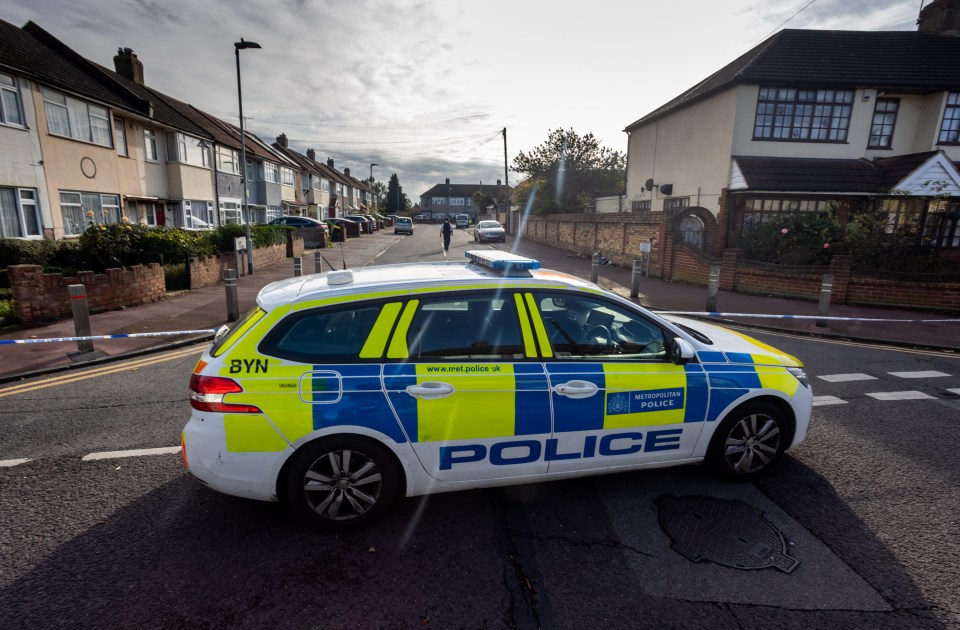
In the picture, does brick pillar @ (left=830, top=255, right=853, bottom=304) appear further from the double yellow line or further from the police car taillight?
the double yellow line

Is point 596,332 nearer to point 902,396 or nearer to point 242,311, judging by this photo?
point 902,396

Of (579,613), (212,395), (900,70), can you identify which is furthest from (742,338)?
(900,70)

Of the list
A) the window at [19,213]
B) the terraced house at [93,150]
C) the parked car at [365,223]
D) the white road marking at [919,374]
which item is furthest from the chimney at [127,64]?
the white road marking at [919,374]

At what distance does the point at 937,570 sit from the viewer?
2846 millimetres

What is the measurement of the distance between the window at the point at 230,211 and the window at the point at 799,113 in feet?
82.9

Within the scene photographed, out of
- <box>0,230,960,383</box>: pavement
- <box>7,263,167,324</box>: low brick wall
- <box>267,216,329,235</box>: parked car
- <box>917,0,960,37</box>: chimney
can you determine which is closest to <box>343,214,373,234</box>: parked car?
<box>267,216,329,235</box>: parked car

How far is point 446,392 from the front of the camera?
3068 millimetres

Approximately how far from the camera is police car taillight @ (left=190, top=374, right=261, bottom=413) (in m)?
Answer: 2.93

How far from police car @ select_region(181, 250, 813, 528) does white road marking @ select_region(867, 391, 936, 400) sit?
3.16 metres

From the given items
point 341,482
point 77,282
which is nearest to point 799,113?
point 341,482

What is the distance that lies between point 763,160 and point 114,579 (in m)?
20.6

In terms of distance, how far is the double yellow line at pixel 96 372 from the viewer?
5.93m

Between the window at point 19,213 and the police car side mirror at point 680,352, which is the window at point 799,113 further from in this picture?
the window at point 19,213

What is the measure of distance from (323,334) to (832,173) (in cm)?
2003
